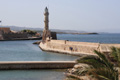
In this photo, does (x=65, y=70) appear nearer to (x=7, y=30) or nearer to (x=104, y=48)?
(x=104, y=48)

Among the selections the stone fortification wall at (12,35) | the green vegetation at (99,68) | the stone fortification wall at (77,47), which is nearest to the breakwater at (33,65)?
the stone fortification wall at (77,47)

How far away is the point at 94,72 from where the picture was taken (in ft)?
17.8

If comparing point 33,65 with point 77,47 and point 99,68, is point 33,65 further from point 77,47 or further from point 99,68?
point 77,47

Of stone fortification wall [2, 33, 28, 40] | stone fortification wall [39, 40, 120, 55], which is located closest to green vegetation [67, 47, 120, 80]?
stone fortification wall [39, 40, 120, 55]

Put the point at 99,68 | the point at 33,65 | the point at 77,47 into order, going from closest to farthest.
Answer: the point at 99,68 → the point at 33,65 → the point at 77,47

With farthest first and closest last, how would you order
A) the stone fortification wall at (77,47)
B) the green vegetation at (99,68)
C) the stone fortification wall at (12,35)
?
the stone fortification wall at (12,35), the stone fortification wall at (77,47), the green vegetation at (99,68)

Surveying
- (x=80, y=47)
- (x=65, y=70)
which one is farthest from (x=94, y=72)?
(x=80, y=47)

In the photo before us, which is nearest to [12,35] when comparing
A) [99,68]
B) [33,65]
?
[33,65]

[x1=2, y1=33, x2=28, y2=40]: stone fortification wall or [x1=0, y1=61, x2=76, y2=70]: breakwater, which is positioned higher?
[x1=0, y1=61, x2=76, y2=70]: breakwater

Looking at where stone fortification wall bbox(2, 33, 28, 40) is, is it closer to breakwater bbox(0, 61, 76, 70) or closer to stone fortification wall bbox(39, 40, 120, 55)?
stone fortification wall bbox(39, 40, 120, 55)

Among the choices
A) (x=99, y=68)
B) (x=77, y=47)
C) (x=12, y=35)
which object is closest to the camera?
(x=99, y=68)

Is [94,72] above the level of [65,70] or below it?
above

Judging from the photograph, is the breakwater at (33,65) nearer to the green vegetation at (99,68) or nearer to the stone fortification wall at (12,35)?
the green vegetation at (99,68)

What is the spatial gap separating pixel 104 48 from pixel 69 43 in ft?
24.6
